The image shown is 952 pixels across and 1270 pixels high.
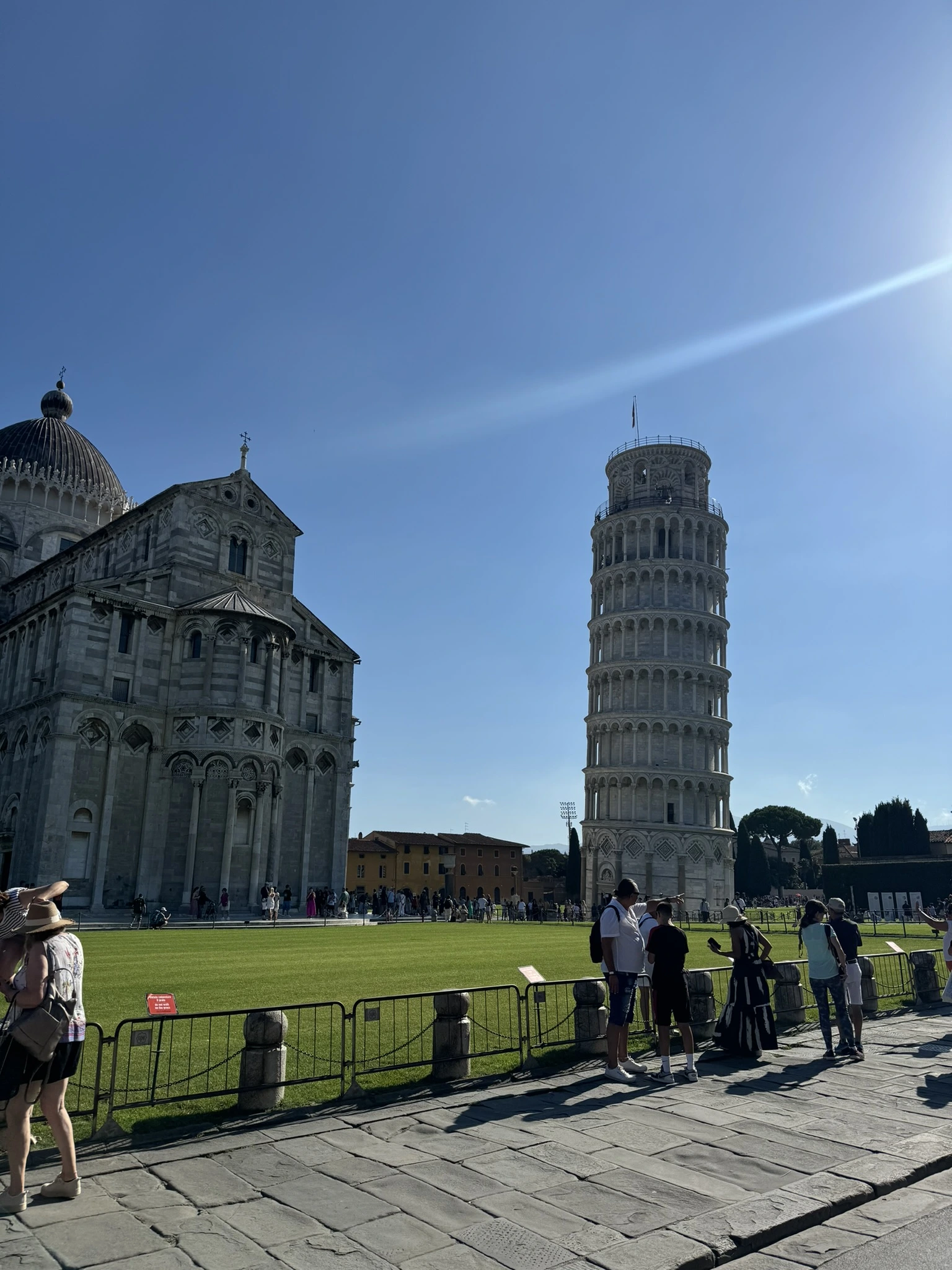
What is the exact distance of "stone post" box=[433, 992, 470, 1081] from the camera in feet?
32.2

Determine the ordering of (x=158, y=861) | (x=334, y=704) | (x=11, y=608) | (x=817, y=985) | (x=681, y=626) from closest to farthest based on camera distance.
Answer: (x=817, y=985) < (x=158, y=861) < (x=334, y=704) < (x=11, y=608) < (x=681, y=626)

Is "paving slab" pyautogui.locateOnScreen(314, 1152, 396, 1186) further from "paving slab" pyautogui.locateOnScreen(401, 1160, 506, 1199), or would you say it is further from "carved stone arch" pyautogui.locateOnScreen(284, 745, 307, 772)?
"carved stone arch" pyautogui.locateOnScreen(284, 745, 307, 772)

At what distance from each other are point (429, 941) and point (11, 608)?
4203cm

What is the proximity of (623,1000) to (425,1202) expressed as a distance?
13.9 ft

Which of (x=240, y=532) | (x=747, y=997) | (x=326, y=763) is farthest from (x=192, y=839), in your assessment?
(x=747, y=997)

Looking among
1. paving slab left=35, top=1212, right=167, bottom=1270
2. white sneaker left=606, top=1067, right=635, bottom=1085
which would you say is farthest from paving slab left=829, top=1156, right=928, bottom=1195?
paving slab left=35, top=1212, right=167, bottom=1270

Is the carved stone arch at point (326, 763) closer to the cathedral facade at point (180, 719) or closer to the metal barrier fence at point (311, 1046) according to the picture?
the cathedral facade at point (180, 719)

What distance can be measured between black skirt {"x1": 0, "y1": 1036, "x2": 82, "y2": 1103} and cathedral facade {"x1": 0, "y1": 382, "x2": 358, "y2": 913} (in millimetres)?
34177

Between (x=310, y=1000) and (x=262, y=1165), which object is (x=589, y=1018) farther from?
(x=262, y=1165)

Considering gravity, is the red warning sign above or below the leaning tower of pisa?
below

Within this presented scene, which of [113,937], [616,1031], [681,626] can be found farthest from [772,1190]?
[681,626]

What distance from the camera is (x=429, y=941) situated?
27828 millimetres

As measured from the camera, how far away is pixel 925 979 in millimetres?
17125

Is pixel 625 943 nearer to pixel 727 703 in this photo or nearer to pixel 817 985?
pixel 817 985
